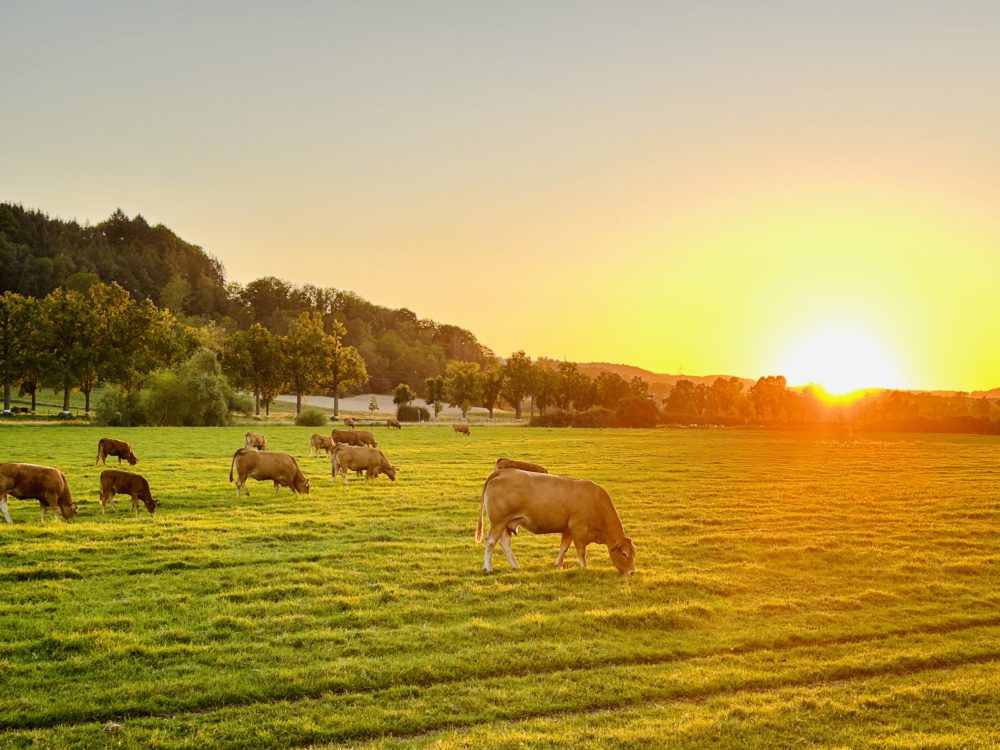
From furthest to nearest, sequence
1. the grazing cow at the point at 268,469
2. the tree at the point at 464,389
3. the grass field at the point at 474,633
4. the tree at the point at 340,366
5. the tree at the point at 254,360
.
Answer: the tree at the point at 464,389, the tree at the point at 340,366, the tree at the point at 254,360, the grazing cow at the point at 268,469, the grass field at the point at 474,633

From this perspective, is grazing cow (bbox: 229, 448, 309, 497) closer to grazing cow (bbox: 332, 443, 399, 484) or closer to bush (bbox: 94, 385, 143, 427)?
grazing cow (bbox: 332, 443, 399, 484)

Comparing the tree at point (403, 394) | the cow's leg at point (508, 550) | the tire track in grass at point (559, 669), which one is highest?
the tree at point (403, 394)

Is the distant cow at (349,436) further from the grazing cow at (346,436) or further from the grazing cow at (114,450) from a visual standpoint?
the grazing cow at (114,450)

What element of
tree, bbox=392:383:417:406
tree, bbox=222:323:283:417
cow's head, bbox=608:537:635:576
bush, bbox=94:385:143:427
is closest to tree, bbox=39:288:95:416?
bush, bbox=94:385:143:427

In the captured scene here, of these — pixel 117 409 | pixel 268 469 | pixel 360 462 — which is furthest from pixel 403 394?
pixel 268 469

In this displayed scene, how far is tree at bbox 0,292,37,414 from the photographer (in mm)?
78938

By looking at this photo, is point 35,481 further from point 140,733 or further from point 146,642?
point 140,733

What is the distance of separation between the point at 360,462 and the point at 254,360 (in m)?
76.9

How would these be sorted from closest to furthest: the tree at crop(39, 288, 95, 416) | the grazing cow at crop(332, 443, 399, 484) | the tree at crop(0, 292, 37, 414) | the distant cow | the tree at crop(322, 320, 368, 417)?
the grazing cow at crop(332, 443, 399, 484) → the distant cow → the tree at crop(0, 292, 37, 414) → the tree at crop(39, 288, 95, 416) → the tree at crop(322, 320, 368, 417)

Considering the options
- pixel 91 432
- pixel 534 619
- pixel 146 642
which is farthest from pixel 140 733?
pixel 91 432

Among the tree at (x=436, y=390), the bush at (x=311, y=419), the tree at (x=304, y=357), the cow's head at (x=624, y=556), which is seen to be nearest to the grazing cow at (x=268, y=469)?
the cow's head at (x=624, y=556)

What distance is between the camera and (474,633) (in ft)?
36.1

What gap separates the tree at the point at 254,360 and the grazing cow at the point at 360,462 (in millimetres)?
74500

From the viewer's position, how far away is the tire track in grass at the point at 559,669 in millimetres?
8236
